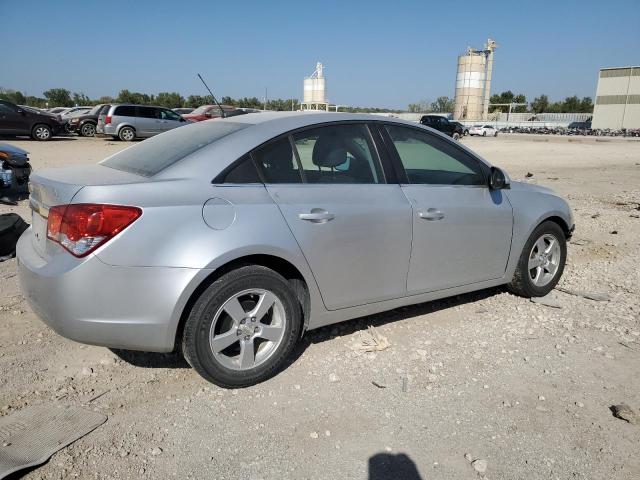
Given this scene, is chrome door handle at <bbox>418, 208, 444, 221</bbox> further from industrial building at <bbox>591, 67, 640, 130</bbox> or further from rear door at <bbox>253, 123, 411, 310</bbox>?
industrial building at <bbox>591, 67, 640, 130</bbox>

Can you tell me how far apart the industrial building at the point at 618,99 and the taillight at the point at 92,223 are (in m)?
78.1

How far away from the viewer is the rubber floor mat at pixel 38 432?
2.54 metres

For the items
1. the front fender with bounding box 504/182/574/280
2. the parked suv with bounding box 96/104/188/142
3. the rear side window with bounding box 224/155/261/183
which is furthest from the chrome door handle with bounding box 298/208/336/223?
the parked suv with bounding box 96/104/188/142

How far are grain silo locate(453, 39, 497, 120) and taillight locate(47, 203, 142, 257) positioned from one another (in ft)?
300

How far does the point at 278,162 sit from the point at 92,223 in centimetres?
119

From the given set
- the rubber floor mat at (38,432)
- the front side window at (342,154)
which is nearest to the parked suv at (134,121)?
the front side window at (342,154)

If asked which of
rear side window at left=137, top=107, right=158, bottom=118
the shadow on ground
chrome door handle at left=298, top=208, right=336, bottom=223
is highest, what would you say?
rear side window at left=137, top=107, right=158, bottom=118

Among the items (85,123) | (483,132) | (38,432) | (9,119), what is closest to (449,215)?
(38,432)

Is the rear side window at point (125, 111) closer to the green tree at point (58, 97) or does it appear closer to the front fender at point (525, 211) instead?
the front fender at point (525, 211)

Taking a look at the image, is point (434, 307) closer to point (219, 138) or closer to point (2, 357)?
point (219, 138)

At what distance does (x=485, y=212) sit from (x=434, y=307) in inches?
38.4

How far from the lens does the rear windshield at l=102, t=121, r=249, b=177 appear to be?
3318 millimetres

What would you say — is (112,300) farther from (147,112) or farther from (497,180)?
(147,112)

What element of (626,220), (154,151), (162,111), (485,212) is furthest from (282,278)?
(162,111)
